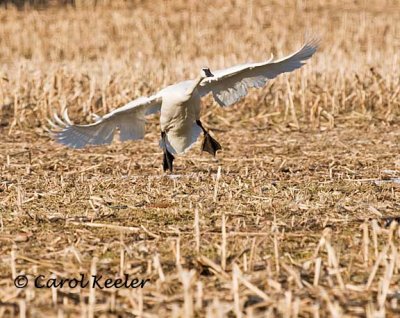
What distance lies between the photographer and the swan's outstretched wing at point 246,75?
933cm

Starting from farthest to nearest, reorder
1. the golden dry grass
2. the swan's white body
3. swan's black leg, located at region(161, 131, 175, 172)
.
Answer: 1. swan's black leg, located at region(161, 131, 175, 172)
2. the swan's white body
3. the golden dry grass

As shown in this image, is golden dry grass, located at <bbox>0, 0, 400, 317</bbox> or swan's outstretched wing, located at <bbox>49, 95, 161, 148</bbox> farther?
swan's outstretched wing, located at <bbox>49, 95, 161, 148</bbox>

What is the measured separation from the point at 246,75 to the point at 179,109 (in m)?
0.75

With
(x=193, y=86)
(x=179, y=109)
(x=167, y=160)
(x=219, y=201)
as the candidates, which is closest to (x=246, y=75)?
(x=193, y=86)

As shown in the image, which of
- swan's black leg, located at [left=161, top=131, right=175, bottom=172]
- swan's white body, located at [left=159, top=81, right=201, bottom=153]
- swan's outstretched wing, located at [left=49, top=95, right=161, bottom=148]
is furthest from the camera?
swan's black leg, located at [left=161, top=131, right=175, bottom=172]

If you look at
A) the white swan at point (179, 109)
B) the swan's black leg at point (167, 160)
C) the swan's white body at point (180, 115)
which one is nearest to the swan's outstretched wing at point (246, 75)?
the white swan at point (179, 109)

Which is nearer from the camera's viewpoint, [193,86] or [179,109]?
[193,86]

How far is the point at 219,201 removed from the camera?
7406 mm

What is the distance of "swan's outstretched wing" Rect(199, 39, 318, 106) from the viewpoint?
9328 millimetres

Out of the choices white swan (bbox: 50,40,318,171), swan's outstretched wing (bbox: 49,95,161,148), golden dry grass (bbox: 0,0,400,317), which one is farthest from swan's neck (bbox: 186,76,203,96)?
golden dry grass (bbox: 0,0,400,317)

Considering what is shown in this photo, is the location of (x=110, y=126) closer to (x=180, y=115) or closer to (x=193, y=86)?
(x=180, y=115)

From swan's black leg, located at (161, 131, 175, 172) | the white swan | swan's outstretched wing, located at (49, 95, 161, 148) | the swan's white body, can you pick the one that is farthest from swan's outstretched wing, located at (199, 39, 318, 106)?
swan's black leg, located at (161, 131, 175, 172)

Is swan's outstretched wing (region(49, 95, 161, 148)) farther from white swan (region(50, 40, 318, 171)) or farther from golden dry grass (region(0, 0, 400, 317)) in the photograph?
golden dry grass (region(0, 0, 400, 317))

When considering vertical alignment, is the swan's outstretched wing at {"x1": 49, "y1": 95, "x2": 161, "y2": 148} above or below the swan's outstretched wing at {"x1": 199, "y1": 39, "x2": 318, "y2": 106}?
below
